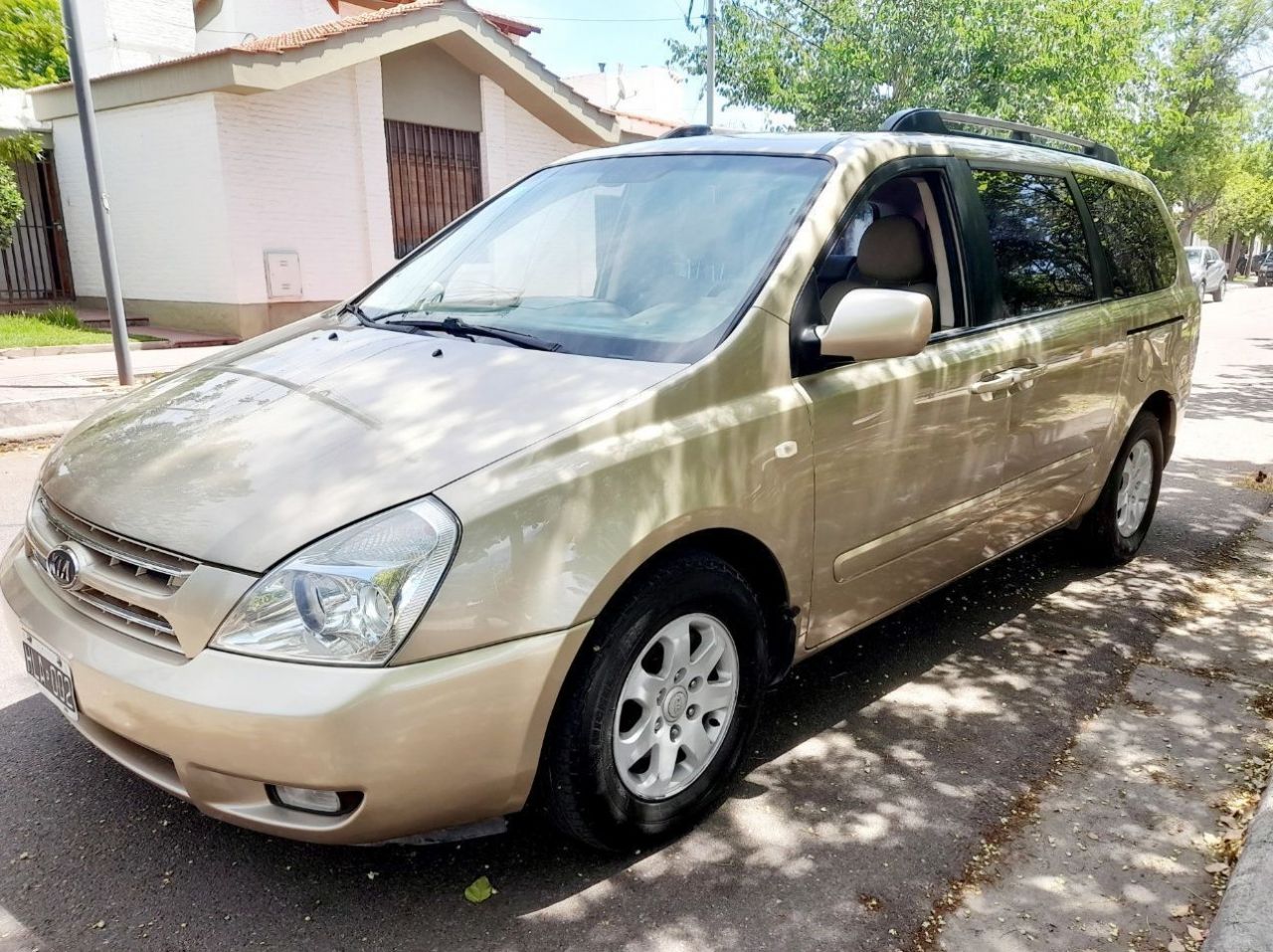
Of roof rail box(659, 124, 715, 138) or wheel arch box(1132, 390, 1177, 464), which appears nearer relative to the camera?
roof rail box(659, 124, 715, 138)

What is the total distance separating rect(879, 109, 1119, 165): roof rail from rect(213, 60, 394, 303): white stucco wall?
10.4 m

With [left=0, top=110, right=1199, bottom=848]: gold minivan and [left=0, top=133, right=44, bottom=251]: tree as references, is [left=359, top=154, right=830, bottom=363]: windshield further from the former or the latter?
[left=0, top=133, right=44, bottom=251]: tree

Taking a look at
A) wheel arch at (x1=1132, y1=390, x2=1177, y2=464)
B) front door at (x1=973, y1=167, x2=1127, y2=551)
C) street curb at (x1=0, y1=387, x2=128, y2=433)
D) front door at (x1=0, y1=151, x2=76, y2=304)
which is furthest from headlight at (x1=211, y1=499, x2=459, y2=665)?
front door at (x1=0, y1=151, x2=76, y2=304)

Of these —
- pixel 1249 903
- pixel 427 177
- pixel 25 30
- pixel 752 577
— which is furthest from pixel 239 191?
pixel 1249 903

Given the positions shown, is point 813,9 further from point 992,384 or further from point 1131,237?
point 992,384

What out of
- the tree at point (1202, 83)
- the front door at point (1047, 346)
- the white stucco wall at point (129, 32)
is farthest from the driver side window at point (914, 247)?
the tree at point (1202, 83)

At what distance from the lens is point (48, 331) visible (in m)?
12.1

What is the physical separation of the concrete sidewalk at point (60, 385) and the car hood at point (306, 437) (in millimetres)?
3520

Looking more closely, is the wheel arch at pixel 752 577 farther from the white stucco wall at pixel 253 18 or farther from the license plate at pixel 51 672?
the white stucco wall at pixel 253 18

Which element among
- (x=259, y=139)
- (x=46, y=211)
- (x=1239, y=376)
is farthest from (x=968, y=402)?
(x=46, y=211)

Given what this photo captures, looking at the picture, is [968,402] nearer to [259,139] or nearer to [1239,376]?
[1239,376]

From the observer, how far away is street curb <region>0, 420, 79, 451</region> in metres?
7.14

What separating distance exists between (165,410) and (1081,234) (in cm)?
360

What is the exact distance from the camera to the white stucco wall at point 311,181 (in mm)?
12531
